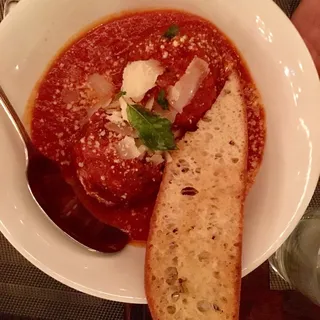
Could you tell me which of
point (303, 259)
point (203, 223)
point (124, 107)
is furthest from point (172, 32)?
point (303, 259)

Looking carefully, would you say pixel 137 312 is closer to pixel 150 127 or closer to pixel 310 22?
pixel 150 127

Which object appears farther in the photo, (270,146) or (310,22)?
(310,22)

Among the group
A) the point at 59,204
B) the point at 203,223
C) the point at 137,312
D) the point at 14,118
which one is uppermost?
the point at 203,223

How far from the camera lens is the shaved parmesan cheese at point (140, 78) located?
169 cm

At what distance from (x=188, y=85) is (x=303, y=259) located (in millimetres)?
752

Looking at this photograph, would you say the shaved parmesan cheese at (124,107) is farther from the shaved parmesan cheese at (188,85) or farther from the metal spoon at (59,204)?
the metal spoon at (59,204)

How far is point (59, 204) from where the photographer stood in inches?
69.5

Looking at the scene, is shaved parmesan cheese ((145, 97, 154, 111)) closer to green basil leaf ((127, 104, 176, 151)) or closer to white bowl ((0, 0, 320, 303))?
green basil leaf ((127, 104, 176, 151))

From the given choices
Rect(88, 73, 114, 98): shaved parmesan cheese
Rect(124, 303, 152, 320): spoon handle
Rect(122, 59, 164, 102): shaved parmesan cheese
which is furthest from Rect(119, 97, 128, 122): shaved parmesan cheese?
Rect(124, 303, 152, 320): spoon handle

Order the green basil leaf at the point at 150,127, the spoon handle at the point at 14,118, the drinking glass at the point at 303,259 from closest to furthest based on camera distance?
the green basil leaf at the point at 150,127 → the spoon handle at the point at 14,118 → the drinking glass at the point at 303,259

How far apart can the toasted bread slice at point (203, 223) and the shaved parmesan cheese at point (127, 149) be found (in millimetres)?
118

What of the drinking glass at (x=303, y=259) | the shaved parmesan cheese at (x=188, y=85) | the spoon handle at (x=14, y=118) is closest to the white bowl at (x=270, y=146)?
the spoon handle at (x=14, y=118)

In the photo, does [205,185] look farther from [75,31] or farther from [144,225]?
[75,31]

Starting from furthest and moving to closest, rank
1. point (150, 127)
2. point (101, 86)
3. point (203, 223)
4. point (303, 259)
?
1. point (303, 259)
2. point (101, 86)
3. point (203, 223)
4. point (150, 127)
